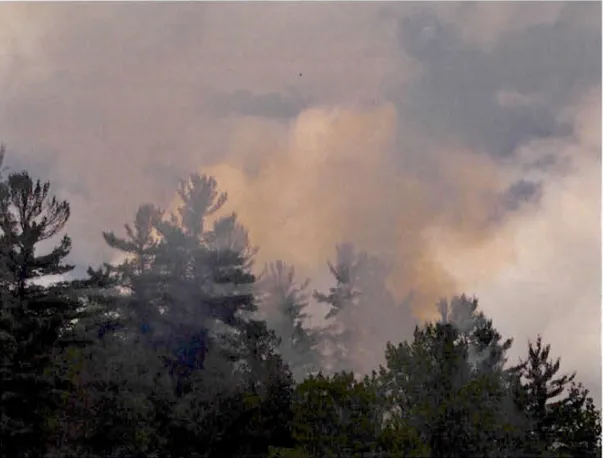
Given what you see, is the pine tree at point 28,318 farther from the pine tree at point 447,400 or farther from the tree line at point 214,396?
the pine tree at point 447,400

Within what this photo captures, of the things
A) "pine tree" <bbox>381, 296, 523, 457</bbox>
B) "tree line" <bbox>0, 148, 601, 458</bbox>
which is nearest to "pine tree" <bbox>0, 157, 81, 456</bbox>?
"tree line" <bbox>0, 148, 601, 458</bbox>

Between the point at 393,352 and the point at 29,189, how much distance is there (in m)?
15.8

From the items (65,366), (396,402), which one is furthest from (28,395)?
(396,402)

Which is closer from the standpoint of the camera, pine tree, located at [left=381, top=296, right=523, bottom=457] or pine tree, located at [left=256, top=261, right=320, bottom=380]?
pine tree, located at [left=381, top=296, right=523, bottom=457]

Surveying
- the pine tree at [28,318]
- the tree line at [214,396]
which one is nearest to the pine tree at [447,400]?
the tree line at [214,396]

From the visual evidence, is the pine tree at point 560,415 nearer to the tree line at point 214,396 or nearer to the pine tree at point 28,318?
the tree line at point 214,396

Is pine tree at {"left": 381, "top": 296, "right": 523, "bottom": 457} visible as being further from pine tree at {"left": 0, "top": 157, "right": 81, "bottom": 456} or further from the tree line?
pine tree at {"left": 0, "top": 157, "right": 81, "bottom": 456}

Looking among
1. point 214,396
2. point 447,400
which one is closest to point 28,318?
point 214,396

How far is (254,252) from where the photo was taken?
64.6m

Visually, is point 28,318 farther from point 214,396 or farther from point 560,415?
point 560,415

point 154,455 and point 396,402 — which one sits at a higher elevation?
point 396,402

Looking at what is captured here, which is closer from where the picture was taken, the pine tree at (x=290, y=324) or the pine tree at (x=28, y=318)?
the pine tree at (x=28, y=318)

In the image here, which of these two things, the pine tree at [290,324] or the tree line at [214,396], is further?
the pine tree at [290,324]

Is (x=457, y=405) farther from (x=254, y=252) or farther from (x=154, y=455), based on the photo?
(x=254, y=252)
